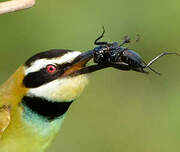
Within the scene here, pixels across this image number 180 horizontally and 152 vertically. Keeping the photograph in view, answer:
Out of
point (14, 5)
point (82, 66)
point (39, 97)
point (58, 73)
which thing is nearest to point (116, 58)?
point (82, 66)

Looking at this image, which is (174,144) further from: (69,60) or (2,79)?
(69,60)

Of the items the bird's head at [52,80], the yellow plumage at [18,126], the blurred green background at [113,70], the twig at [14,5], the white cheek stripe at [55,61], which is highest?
the twig at [14,5]

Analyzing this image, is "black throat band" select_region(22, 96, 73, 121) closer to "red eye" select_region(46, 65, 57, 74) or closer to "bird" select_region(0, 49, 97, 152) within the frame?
"bird" select_region(0, 49, 97, 152)

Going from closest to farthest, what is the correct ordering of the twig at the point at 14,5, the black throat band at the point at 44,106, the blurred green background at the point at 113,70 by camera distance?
the twig at the point at 14,5 → the black throat band at the point at 44,106 → the blurred green background at the point at 113,70

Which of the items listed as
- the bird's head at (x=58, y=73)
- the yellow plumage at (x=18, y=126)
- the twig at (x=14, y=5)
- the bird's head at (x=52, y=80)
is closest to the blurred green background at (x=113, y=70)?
the yellow plumage at (x=18, y=126)

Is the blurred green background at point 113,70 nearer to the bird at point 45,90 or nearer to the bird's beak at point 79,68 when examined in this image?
the bird at point 45,90

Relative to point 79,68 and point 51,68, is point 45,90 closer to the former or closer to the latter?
point 51,68
